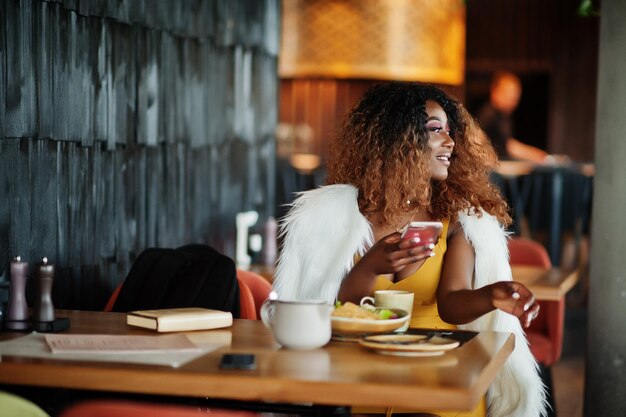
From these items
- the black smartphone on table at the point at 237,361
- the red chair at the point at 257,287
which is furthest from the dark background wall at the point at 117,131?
the black smartphone on table at the point at 237,361

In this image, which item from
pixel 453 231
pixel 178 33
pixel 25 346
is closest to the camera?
pixel 25 346

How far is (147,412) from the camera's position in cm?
154

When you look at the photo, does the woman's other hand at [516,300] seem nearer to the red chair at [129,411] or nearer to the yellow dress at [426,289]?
the yellow dress at [426,289]

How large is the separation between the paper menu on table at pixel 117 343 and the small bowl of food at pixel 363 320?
33 centimetres

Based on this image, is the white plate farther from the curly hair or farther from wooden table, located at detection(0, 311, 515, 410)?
the curly hair

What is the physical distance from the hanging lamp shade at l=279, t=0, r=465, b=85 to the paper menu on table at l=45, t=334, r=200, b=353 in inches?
313

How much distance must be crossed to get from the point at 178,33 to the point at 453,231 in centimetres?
206

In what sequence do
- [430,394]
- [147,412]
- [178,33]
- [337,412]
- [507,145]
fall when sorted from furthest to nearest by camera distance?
[507,145] < [178,33] < [337,412] < [430,394] < [147,412]

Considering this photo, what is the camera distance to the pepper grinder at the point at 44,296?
2.33 m

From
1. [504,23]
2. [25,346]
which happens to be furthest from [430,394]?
[504,23]

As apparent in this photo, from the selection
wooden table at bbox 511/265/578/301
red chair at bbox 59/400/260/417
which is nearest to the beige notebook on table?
red chair at bbox 59/400/260/417

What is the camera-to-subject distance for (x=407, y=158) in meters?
2.74

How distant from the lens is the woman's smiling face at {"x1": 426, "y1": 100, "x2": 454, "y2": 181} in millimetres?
2783

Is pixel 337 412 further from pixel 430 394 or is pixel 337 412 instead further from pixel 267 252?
pixel 267 252
